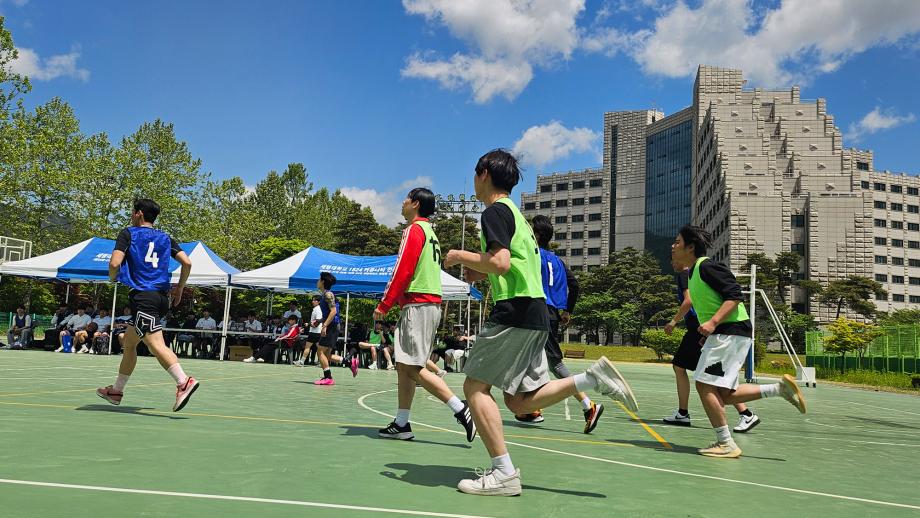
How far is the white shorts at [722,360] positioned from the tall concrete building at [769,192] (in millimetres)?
71699

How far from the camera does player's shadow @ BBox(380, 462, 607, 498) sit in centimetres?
363

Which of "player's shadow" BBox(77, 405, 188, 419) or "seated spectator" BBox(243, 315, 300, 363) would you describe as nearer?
"player's shadow" BBox(77, 405, 188, 419)

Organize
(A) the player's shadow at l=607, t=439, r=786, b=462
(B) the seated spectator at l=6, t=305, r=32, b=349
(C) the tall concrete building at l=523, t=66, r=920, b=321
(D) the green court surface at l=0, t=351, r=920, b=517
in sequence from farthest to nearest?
1. (C) the tall concrete building at l=523, t=66, r=920, b=321
2. (B) the seated spectator at l=6, t=305, r=32, b=349
3. (A) the player's shadow at l=607, t=439, r=786, b=462
4. (D) the green court surface at l=0, t=351, r=920, b=517

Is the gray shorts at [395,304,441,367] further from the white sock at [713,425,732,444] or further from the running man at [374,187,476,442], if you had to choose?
the white sock at [713,425,732,444]

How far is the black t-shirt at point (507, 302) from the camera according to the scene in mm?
3455

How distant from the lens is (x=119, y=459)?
3.92 metres

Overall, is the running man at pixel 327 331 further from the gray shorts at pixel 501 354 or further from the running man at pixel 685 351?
the gray shorts at pixel 501 354

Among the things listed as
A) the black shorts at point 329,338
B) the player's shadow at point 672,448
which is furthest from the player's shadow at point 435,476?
the black shorts at point 329,338

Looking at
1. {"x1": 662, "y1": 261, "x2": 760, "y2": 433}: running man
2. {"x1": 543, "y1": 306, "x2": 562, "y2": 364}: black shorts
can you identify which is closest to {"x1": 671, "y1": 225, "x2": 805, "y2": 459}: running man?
{"x1": 662, "y1": 261, "x2": 760, "y2": 433}: running man

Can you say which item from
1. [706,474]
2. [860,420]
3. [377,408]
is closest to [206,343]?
[377,408]

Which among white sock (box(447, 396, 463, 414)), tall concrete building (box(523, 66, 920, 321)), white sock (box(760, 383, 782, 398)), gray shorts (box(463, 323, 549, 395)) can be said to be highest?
tall concrete building (box(523, 66, 920, 321))

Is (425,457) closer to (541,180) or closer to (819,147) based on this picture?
(819,147)

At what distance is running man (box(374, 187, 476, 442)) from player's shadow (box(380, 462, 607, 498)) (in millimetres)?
996

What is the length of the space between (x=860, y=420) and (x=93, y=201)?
4124 centimetres
